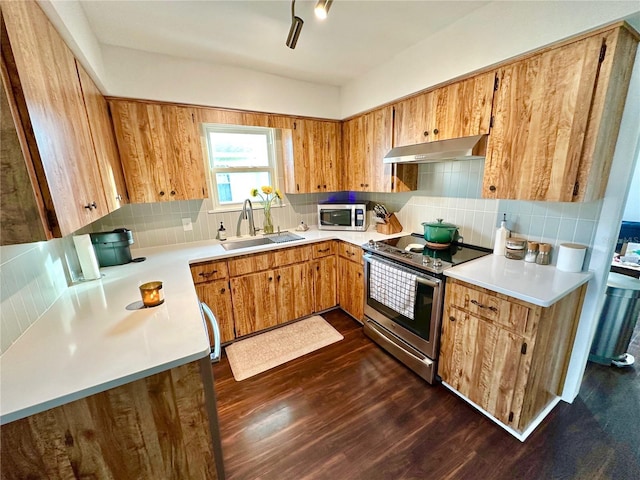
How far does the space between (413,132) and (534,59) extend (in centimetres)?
87

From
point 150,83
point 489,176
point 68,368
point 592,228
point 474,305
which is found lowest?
point 474,305

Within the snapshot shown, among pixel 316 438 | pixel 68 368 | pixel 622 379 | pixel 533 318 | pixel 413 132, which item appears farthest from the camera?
pixel 413 132

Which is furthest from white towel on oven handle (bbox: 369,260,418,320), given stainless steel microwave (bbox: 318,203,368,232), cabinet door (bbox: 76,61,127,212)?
cabinet door (bbox: 76,61,127,212)

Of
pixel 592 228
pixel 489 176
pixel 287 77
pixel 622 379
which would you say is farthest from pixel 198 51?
pixel 622 379

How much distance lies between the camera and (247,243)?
2.74 m

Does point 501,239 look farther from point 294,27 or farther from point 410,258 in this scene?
point 294,27

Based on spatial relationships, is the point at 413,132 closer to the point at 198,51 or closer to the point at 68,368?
the point at 198,51

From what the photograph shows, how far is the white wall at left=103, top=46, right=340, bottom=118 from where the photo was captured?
2.01m

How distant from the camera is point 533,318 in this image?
1.36 metres

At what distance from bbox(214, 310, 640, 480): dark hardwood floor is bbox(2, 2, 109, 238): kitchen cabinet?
1562 millimetres

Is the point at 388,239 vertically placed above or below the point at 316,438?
above

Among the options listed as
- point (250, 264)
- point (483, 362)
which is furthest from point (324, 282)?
point (483, 362)

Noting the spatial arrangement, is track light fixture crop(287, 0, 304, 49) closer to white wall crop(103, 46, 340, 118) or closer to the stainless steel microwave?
white wall crop(103, 46, 340, 118)

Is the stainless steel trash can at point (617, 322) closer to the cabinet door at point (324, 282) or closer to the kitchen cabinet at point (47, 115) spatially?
the cabinet door at point (324, 282)
